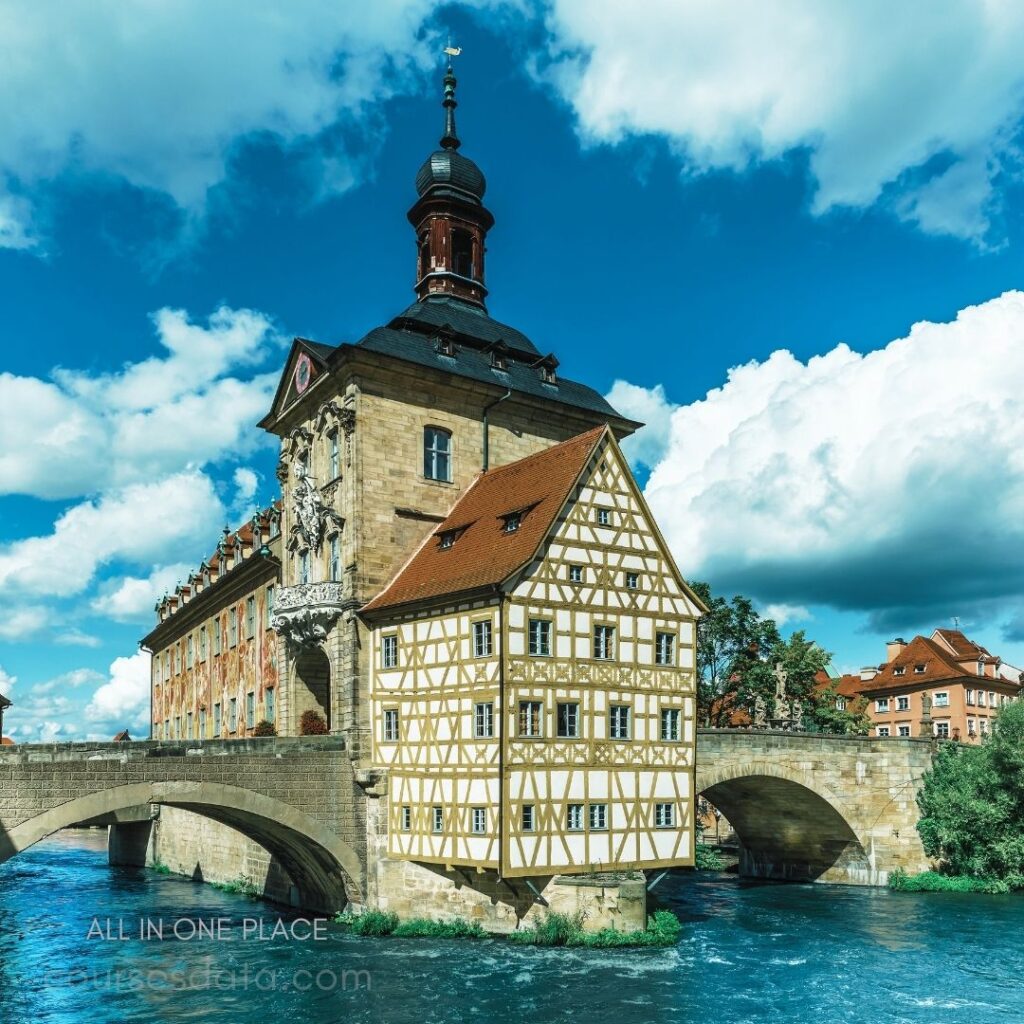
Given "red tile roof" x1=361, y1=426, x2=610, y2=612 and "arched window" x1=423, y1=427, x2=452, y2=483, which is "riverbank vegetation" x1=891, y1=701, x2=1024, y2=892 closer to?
"red tile roof" x1=361, y1=426, x2=610, y2=612

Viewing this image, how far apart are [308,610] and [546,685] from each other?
27.1ft

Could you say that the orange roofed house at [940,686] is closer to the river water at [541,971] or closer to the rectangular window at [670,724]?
the river water at [541,971]

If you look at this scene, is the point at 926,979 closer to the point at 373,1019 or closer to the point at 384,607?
the point at 373,1019

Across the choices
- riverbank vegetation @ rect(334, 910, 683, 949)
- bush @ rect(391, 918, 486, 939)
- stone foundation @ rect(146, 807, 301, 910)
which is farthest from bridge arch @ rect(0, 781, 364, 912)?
bush @ rect(391, 918, 486, 939)

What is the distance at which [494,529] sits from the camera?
1168 inches

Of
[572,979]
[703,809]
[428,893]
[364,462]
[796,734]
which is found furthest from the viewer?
[703,809]

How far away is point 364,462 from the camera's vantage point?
105ft

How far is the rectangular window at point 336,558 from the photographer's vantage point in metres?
32.5

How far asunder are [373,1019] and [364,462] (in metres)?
15.4

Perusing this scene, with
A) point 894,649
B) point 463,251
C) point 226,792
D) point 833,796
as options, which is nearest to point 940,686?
point 894,649

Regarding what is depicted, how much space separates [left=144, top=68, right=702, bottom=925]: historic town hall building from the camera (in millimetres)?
26625

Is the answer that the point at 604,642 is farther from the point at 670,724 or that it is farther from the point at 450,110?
the point at 450,110

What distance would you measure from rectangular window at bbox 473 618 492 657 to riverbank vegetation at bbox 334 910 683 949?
6.15 metres

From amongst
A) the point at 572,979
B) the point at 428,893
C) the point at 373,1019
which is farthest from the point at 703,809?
the point at 373,1019
